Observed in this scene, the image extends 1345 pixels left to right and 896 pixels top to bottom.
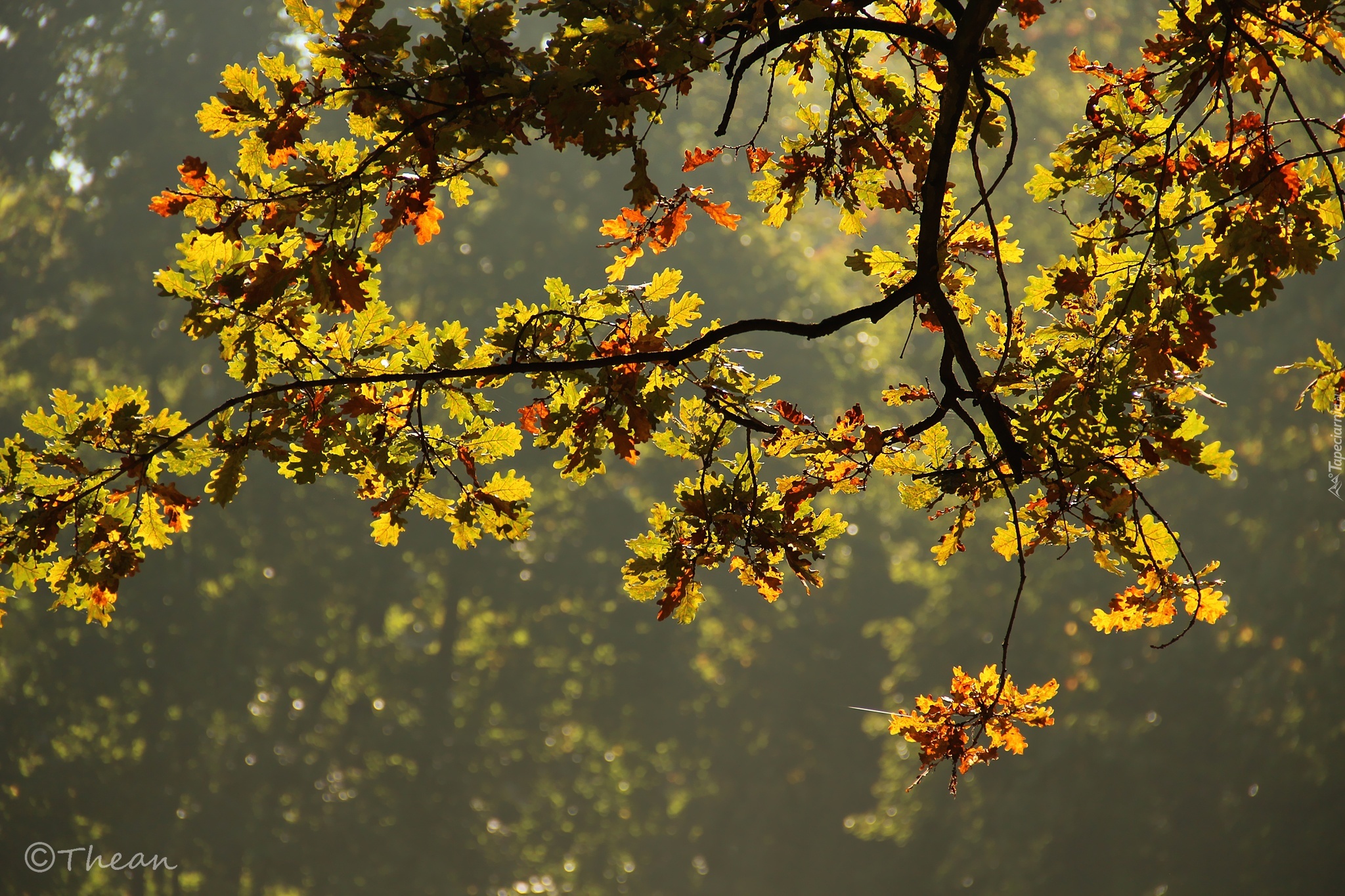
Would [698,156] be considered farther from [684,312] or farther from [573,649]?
[573,649]

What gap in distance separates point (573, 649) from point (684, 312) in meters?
11.4

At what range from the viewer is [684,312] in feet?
8.15

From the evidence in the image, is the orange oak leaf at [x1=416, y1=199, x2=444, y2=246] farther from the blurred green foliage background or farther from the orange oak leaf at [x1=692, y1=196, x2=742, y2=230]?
the blurred green foliage background

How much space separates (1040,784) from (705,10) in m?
12.1

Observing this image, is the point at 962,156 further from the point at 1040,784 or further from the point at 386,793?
the point at 386,793

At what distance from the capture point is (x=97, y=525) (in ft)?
7.14

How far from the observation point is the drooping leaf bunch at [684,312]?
199 centimetres

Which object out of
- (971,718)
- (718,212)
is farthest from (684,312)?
(971,718)

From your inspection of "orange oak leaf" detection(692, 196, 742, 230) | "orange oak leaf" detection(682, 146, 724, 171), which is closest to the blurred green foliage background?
"orange oak leaf" detection(692, 196, 742, 230)

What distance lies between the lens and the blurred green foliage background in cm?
1157

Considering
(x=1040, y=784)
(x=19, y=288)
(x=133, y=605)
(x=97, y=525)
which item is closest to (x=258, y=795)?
(x=133, y=605)

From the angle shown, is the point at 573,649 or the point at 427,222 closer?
the point at 427,222

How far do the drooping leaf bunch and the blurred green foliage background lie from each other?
10395 mm

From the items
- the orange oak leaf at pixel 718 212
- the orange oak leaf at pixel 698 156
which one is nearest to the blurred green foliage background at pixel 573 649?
the orange oak leaf at pixel 718 212
